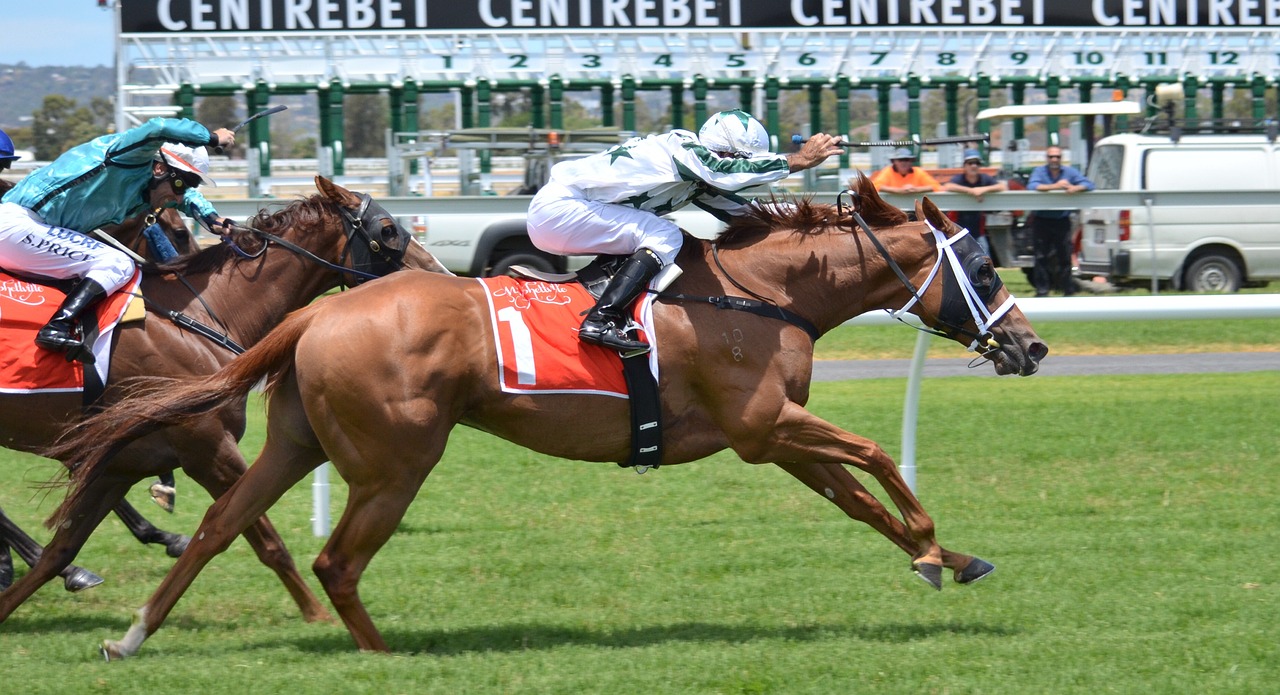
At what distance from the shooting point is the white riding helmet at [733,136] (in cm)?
532

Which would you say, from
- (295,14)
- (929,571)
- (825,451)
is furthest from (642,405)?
(295,14)

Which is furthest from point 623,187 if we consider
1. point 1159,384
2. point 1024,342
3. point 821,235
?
point 1159,384

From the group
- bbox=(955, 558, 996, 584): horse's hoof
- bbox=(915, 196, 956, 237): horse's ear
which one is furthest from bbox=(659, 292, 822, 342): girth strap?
bbox=(955, 558, 996, 584): horse's hoof

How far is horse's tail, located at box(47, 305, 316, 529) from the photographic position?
504cm

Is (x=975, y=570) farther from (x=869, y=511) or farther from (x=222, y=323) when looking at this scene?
(x=222, y=323)

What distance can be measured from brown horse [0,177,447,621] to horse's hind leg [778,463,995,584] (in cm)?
205

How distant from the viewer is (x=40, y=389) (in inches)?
220

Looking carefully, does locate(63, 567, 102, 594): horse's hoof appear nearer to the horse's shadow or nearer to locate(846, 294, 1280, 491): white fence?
the horse's shadow

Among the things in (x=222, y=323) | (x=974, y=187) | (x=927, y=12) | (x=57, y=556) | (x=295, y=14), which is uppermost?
(x=295, y=14)

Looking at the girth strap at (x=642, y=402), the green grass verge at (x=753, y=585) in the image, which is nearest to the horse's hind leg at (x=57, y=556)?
the green grass verge at (x=753, y=585)

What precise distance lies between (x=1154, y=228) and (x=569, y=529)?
9.52 meters

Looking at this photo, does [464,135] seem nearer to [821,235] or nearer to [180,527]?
[180,527]

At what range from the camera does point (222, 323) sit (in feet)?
19.7

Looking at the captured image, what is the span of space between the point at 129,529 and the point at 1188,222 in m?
11.4
